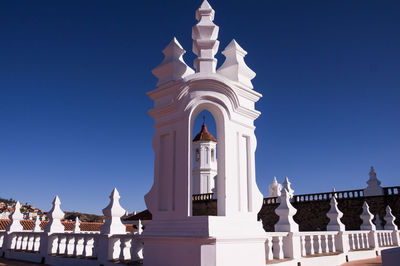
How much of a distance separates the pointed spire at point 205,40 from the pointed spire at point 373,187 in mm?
20361

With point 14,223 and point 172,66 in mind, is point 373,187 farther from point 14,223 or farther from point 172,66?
point 14,223

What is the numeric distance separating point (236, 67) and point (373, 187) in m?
20.7

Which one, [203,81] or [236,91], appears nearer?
[203,81]

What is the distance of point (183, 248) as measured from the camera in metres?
5.70

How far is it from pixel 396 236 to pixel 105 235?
43.0 feet

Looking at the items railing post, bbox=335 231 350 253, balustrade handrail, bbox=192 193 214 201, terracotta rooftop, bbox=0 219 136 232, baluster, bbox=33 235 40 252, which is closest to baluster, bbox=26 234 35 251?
baluster, bbox=33 235 40 252

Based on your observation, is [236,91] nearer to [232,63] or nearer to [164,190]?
[232,63]

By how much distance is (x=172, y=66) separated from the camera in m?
6.95

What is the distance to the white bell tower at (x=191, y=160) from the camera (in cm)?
573

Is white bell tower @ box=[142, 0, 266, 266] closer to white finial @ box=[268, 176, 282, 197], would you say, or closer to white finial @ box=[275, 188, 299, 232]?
white finial @ box=[275, 188, 299, 232]

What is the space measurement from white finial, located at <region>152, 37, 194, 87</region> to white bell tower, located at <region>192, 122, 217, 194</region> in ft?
114

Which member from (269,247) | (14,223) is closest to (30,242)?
(14,223)

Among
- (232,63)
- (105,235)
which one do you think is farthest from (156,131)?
(105,235)

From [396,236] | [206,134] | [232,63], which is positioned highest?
[206,134]
